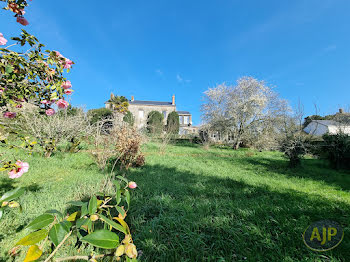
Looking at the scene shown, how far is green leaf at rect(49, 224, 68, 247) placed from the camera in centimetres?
53

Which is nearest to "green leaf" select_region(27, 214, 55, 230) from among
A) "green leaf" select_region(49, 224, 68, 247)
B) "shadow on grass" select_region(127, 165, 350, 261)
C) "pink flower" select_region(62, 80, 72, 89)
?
"green leaf" select_region(49, 224, 68, 247)

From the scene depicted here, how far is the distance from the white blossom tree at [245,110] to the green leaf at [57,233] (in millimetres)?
14674

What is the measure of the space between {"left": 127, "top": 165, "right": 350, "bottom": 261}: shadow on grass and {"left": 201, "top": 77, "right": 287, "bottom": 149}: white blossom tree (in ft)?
38.0

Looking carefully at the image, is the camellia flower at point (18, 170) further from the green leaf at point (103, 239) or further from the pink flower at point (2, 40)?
the green leaf at point (103, 239)

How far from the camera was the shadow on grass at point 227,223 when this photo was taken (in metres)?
1.79

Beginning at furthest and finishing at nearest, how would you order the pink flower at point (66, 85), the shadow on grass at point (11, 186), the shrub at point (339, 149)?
1. the shrub at point (339, 149)
2. the shadow on grass at point (11, 186)
3. the pink flower at point (66, 85)

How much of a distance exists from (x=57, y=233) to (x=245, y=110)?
15.3 m

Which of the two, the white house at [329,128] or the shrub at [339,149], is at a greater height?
the white house at [329,128]

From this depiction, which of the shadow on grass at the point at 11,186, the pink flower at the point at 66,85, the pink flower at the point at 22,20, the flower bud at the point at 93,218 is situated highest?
the pink flower at the point at 22,20

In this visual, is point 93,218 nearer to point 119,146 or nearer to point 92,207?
point 92,207

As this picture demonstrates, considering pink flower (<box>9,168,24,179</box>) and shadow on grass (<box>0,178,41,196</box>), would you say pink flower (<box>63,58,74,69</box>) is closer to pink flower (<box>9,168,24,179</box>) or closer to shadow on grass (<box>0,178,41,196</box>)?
pink flower (<box>9,168,24,179</box>)

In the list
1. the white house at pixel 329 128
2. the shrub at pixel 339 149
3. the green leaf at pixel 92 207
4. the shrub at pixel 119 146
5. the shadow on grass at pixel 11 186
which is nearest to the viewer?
the green leaf at pixel 92 207

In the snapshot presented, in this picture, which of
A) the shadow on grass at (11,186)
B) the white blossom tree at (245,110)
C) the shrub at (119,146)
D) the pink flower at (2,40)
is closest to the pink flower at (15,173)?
the pink flower at (2,40)

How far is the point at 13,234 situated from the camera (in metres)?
1.94
